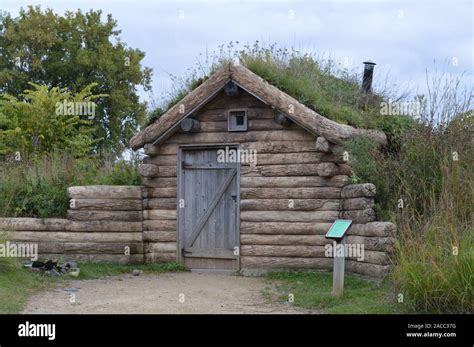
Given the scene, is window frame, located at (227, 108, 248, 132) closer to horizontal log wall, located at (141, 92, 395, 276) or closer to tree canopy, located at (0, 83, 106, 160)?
horizontal log wall, located at (141, 92, 395, 276)

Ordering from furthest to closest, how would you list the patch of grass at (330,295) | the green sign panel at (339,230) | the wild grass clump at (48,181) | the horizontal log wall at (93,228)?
1. the wild grass clump at (48,181)
2. the horizontal log wall at (93,228)
3. the green sign panel at (339,230)
4. the patch of grass at (330,295)

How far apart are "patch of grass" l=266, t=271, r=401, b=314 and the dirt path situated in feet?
1.15

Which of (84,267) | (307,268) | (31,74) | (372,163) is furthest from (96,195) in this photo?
(31,74)

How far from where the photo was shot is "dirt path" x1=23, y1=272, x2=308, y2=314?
9883 millimetres

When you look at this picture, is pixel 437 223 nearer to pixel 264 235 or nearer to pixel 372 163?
pixel 372 163

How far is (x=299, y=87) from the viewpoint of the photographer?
1410 centimetres

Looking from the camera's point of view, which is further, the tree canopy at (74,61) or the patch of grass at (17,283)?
the tree canopy at (74,61)

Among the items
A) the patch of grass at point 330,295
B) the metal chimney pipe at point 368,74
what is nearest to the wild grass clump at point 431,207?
the patch of grass at point 330,295

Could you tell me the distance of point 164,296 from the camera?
11.1m

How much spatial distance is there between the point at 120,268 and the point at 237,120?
3937mm

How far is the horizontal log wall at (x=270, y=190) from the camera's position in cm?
1316

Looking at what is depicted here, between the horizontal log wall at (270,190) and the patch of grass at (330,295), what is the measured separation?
48cm

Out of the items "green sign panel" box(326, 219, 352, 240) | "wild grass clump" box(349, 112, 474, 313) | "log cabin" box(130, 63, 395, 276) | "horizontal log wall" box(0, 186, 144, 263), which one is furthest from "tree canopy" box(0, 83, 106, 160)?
"green sign panel" box(326, 219, 352, 240)

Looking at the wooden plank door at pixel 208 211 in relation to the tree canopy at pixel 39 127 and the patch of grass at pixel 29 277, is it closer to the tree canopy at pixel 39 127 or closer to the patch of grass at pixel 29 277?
the patch of grass at pixel 29 277
